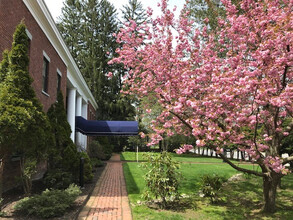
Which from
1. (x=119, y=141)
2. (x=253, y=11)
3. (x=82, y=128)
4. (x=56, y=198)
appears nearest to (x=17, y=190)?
(x=56, y=198)

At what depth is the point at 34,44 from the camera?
9.94 meters

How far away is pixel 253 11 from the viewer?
6.70 metres

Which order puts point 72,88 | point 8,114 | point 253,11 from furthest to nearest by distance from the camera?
point 72,88 → point 253,11 → point 8,114

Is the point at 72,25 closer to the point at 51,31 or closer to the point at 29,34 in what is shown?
the point at 51,31

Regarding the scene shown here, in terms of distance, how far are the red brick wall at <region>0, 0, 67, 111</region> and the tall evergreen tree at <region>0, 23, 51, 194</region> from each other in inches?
72.5

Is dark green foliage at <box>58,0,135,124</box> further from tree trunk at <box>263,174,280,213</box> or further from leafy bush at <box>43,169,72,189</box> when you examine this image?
tree trunk at <box>263,174,280,213</box>

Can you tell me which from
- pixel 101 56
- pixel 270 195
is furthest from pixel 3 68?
pixel 101 56

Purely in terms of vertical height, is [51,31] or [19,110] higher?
[51,31]

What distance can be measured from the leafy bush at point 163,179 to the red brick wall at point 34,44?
531cm

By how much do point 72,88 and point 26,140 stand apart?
529 inches

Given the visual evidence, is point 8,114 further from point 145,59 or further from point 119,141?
point 119,141

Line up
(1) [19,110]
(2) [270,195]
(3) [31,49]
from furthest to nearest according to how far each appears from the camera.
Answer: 1. (3) [31,49]
2. (2) [270,195]
3. (1) [19,110]

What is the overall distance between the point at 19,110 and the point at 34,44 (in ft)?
18.4

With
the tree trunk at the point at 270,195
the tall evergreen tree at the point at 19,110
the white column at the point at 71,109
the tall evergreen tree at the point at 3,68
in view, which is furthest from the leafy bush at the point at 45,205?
the white column at the point at 71,109
